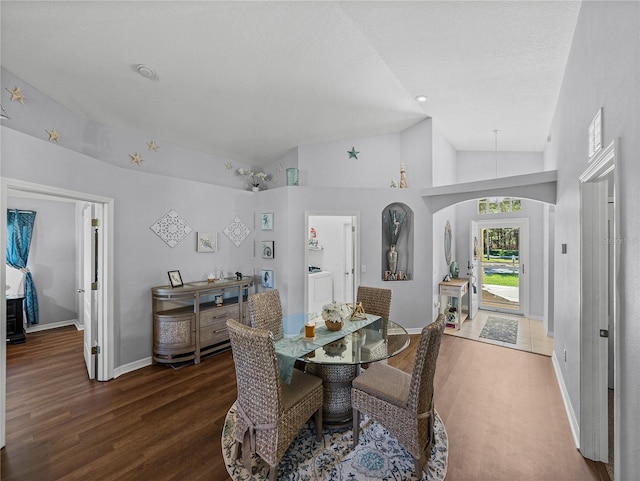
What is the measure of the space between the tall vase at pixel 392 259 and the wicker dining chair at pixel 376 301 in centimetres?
151

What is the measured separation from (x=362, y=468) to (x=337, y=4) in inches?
130

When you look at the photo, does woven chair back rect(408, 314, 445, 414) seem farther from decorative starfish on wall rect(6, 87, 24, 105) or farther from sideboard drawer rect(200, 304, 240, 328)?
decorative starfish on wall rect(6, 87, 24, 105)

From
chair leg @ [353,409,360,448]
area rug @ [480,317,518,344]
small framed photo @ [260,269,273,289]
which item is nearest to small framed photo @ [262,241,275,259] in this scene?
small framed photo @ [260,269,273,289]

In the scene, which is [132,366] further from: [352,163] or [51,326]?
[352,163]

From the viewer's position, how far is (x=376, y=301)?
3156 mm

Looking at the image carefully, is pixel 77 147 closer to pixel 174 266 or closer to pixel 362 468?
pixel 174 266

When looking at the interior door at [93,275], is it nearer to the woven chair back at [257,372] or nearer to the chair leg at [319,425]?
the woven chair back at [257,372]

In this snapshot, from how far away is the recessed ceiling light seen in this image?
2492 millimetres

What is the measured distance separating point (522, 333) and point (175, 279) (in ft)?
17.8

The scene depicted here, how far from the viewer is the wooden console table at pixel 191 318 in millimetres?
3441

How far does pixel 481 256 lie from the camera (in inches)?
239

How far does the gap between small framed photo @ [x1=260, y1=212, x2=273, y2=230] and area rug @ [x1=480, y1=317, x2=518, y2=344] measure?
387 centimetres

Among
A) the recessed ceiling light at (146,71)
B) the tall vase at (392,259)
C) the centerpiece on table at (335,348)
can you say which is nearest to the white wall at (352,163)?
the tall vase at (392,259)

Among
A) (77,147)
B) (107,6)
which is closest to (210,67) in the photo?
(107,6)
